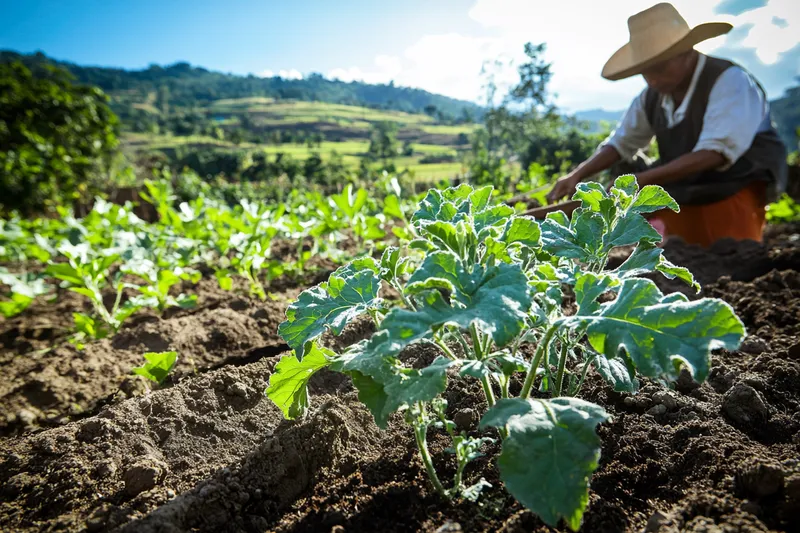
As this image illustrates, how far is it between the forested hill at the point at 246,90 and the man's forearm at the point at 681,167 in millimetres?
96239

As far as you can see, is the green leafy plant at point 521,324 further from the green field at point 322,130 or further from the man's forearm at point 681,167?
the green field at point 322,130

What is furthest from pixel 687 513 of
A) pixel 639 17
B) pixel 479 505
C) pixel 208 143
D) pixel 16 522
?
pixel 208 143

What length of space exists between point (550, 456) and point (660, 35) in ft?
13.8

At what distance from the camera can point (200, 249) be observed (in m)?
4.06

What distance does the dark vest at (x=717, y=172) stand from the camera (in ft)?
13.1

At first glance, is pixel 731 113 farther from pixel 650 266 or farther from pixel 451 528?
pixel 451 528

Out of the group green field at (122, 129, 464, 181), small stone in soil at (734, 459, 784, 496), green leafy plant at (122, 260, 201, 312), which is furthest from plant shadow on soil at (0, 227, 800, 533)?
green field at (122, 129, 464, 181)

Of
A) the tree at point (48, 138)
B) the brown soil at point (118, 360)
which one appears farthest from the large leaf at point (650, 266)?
the tree at point (48, 138)

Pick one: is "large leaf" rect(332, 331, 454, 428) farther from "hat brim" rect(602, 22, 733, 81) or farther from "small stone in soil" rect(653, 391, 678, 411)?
"hat brim" rect(602, 22, 733, 81)

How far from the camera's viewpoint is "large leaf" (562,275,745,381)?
0.89 metres

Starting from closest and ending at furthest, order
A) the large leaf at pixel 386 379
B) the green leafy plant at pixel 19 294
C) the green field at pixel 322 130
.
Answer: the large leaf at pixel 386 379 < the green leafy plant at pixel 19 294 < the green field at pixel 322 130

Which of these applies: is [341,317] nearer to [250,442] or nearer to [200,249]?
[250,442]

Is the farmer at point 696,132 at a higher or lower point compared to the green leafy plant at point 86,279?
higher

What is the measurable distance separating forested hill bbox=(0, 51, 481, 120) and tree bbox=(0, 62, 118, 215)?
285ft
